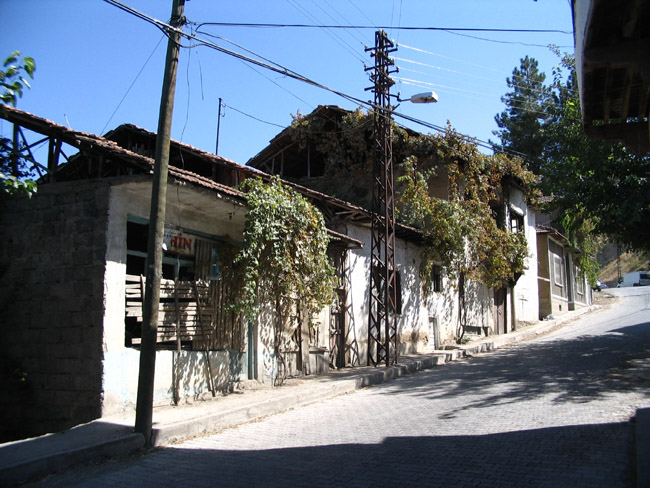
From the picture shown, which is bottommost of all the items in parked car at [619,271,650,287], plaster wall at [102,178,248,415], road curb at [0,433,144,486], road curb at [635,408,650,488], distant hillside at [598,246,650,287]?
road curb at [0,433,144,486]

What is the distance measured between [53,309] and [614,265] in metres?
70.2

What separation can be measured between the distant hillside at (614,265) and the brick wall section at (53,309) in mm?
62803

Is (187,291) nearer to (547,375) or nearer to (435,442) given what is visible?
(435,442)

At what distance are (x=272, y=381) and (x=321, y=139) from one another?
36.4 feet

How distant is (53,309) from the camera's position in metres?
8.47

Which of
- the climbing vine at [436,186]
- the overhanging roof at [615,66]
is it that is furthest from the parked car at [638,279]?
the overhanging roof at [615,66]

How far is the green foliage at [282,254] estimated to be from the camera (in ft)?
32.7

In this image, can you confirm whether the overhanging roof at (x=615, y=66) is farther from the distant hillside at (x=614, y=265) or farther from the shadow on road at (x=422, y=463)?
the distant hillside at (x=614, y=265)

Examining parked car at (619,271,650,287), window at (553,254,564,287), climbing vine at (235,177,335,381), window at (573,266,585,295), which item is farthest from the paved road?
parked car at (619,271,650,287)

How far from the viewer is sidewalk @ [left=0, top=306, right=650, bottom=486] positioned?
19.2 ft

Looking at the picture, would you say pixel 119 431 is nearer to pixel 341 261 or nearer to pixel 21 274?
pixel 21 274

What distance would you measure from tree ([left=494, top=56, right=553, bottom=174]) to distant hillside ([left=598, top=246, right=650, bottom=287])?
30.1 m

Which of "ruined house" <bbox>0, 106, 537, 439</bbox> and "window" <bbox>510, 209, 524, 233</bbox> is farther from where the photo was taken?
"window" <bbox>510, 209, 524, 233</bbox>

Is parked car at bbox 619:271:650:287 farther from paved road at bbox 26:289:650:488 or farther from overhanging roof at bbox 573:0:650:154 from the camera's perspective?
overhanging roof at bbox 573:0:650:154
